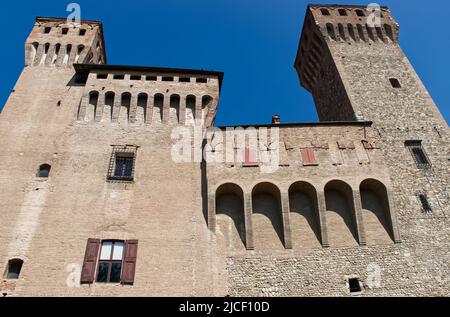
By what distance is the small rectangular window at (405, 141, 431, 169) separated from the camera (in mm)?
17562

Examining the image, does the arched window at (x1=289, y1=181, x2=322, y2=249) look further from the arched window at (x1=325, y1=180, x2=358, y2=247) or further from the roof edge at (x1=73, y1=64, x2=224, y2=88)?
the roof edge at (x1=73, y1=64, x2=224, y2=88)

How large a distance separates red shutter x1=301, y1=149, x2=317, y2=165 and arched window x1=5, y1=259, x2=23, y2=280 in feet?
37.3

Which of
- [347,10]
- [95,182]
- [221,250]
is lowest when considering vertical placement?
[221,250]

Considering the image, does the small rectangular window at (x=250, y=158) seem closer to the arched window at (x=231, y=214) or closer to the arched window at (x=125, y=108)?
the arched window at (x=231, y=214)

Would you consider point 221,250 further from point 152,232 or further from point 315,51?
point 315,51

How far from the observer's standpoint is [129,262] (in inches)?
558

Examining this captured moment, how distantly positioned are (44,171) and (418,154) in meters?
16.1

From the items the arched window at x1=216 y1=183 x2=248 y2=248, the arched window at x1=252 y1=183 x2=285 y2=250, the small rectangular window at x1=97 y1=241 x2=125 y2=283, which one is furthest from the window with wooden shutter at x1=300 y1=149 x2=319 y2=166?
the small rectangular window at x1=97 y1=241 x2=125 y2=283

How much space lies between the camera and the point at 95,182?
645 inches
